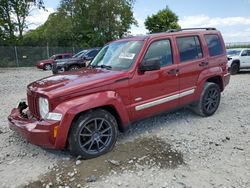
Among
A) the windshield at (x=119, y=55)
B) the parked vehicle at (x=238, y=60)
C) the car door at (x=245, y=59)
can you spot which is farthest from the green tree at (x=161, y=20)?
the windshield at (x=119, y=55)

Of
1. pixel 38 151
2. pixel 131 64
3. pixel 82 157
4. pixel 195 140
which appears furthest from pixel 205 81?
pixel 38 151

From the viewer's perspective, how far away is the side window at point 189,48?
560 cm

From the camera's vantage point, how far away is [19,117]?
4.72m

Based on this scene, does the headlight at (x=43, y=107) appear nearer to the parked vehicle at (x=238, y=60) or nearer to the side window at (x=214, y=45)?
the side window at (x=214, y=45)

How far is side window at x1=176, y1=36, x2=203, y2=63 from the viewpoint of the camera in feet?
18.4

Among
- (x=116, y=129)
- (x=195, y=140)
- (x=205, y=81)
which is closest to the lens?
(x=116, y=129)

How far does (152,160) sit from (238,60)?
13.9 m

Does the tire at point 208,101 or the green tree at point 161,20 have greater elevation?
the green tree at point 161,20

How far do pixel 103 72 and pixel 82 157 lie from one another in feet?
4.86

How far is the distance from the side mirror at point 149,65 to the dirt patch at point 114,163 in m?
1.30

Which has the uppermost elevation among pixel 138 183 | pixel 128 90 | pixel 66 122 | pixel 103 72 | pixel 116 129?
pixel 103 72

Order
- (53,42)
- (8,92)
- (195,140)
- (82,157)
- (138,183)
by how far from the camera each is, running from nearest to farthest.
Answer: (138,183)
(82,157)
(195,140)
(8,92)
(53,42)

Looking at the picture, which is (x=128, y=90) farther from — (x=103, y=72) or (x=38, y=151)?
(x=38, y=151)

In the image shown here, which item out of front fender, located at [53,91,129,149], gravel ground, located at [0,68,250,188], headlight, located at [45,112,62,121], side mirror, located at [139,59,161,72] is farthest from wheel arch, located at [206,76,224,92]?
headlight, located at [45,112,62,121]
